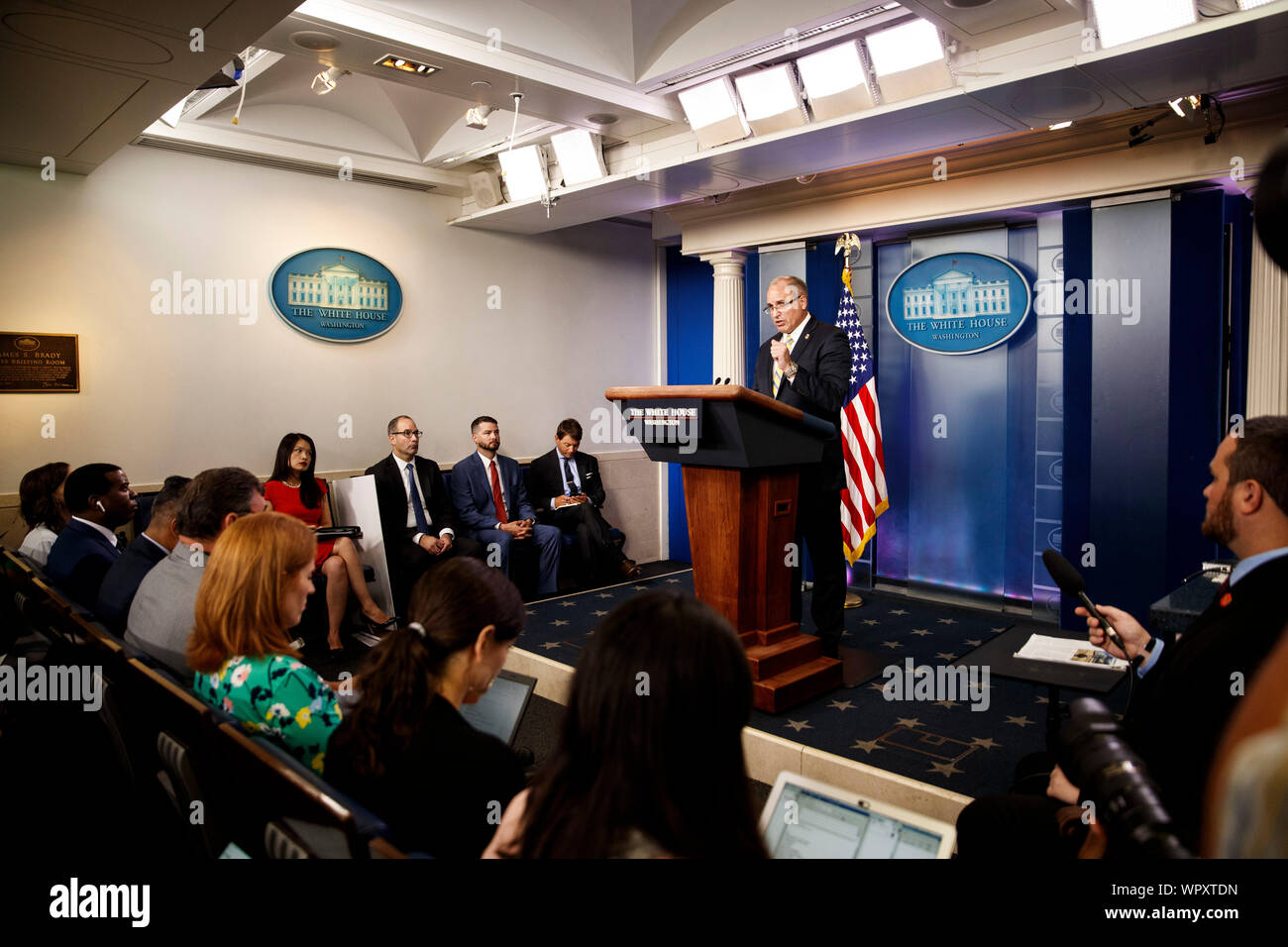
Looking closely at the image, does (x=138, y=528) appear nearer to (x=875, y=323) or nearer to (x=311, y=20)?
(x=311, y=20)

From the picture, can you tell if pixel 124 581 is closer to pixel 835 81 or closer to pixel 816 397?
pixel 816 397

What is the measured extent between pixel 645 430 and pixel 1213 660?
217 centimetres

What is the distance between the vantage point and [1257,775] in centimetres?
32

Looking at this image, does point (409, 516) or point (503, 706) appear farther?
point (409, 516)

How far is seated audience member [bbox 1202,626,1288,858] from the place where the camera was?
31 centimetres

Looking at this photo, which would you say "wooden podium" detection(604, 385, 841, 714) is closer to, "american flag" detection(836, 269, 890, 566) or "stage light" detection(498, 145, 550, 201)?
"american flag" detection(836, 269, 890, 566)

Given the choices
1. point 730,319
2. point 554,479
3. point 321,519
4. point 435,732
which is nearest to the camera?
point 435,732

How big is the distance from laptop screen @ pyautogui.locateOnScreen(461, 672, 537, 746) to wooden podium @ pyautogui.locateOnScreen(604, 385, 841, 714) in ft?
4.36

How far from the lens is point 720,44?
13.6ft

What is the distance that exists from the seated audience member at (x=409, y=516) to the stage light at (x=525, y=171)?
1.79m

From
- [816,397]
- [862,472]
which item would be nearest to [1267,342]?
[862,472]

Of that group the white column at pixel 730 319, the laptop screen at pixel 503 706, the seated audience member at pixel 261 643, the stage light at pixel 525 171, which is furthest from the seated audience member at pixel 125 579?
the white column at pixel 730 319

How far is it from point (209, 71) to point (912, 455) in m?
4.71

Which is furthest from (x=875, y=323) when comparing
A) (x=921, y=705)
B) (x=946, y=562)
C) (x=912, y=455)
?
(x=921, y=705)
